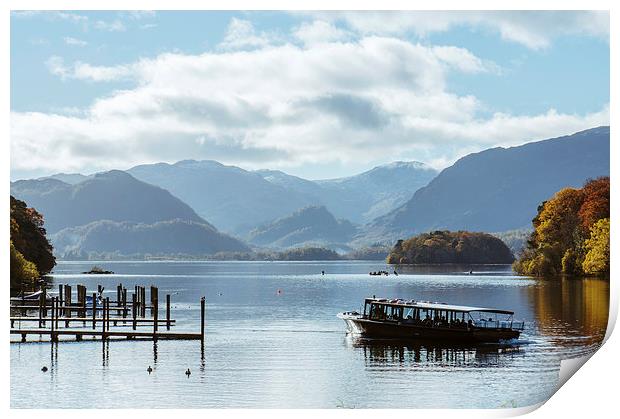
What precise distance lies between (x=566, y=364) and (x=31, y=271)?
5950cm

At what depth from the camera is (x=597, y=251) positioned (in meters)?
99.2

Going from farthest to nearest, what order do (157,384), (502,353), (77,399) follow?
(502,353), (157,384), (77,399)

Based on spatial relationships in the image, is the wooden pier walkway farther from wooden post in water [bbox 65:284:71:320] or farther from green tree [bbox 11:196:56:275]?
green tree [bbox 11:196:56:275]

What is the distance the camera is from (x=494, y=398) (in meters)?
36.2

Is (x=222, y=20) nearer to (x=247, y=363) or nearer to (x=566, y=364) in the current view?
Result: (x=247, y=363)

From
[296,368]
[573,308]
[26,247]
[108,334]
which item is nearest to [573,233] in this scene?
[573,308]

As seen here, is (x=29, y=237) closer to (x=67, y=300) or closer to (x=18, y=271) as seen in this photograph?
(x=18, y=271)

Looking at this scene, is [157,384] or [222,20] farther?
[222,20]

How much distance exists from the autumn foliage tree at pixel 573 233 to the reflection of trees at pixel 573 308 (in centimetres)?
388

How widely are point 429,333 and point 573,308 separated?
20633mm

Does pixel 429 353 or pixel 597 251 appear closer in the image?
pixel 429 353

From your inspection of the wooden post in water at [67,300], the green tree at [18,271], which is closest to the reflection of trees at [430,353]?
the wooden post in water at [67,300]

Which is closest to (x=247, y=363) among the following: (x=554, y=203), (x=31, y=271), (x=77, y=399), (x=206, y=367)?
(x=206, y=367)

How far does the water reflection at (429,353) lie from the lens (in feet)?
147
